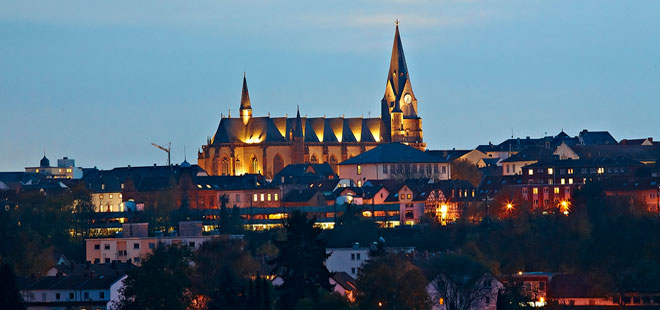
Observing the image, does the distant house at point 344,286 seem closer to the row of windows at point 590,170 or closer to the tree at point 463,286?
the tree at point 463,286

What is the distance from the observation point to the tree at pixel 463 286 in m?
83.8

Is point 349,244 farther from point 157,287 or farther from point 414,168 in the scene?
point 414,168

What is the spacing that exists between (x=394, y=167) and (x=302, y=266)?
333ft

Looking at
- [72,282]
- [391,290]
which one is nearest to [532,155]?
[72,282]

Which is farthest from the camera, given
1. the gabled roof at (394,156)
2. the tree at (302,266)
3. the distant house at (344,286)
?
the gabled roof at (394,156)

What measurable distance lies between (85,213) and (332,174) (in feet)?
144

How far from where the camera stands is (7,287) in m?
68.7

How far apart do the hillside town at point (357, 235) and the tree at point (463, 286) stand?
9 centimetres

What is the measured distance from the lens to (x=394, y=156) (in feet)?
586

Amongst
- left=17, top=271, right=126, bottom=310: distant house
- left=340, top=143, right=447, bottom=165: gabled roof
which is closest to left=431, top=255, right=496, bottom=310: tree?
left=17, top=271, right=126, bottom=310: distant house

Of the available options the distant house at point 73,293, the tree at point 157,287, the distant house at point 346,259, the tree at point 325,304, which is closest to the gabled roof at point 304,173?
the distant house at point 346,259

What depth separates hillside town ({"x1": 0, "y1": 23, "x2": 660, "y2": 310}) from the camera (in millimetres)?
77250

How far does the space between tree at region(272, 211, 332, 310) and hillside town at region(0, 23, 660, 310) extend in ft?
0.24

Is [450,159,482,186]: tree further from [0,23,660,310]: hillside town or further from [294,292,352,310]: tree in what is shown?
[294,292,352,310]: tree
